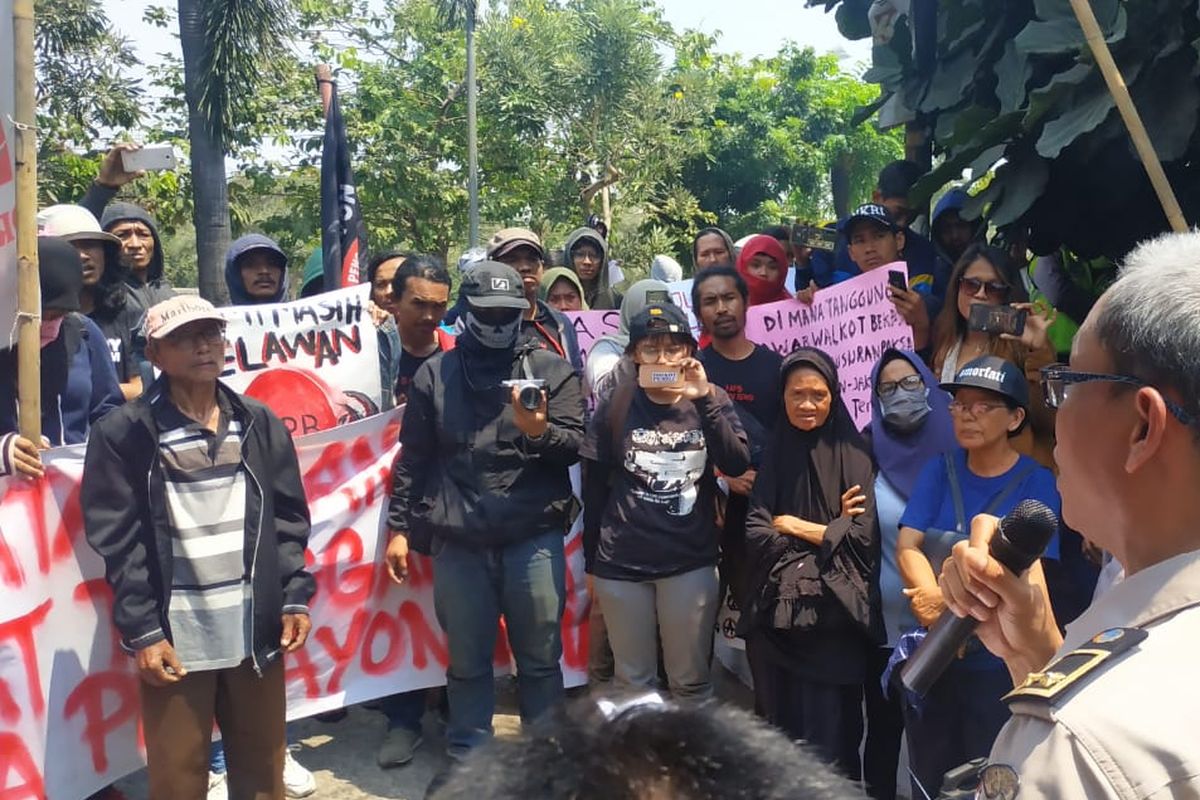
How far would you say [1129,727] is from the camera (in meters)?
0.91

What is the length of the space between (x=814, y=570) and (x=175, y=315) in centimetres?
213

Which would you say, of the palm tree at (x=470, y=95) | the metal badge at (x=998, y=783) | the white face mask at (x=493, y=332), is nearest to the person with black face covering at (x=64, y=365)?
the white face mask at (x=493, y=332)

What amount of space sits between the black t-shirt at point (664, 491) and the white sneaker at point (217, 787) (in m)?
1.57

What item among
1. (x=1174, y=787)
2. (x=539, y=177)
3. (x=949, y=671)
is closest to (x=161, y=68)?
(x=539, y=177)

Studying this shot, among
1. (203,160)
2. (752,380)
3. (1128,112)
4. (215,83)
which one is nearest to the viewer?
(1128,112)

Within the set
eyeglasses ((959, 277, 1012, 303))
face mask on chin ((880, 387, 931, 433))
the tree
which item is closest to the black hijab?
face mask on chin ((880, 387, 931, 433))

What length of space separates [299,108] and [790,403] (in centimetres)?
1736

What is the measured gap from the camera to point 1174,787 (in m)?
0.88

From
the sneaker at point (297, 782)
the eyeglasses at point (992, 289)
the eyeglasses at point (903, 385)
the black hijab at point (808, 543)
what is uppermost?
the eyeglasses at point (992, 289)

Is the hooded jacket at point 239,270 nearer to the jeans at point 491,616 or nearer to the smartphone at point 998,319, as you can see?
the jeans at point 491,616

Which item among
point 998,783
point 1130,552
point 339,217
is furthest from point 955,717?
point 339,217

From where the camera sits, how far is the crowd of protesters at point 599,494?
303 cm

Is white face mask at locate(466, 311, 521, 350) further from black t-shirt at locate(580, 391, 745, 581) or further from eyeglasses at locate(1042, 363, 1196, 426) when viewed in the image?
eyeglasses at locate(1042, 363, 1196, 426)

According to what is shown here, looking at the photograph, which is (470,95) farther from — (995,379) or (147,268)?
(995,379)
